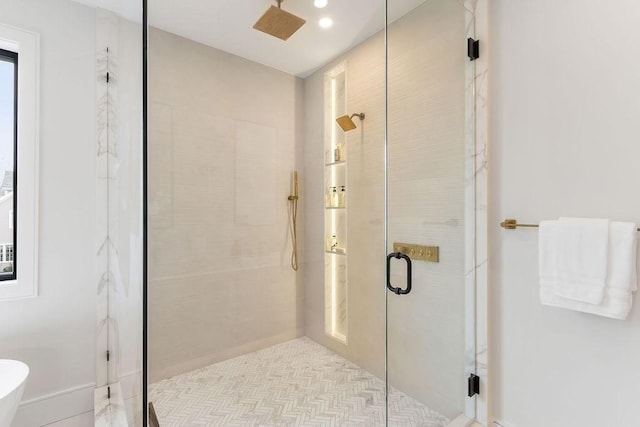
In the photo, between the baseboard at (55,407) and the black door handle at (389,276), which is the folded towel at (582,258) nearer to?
the black door handle at (389,276)

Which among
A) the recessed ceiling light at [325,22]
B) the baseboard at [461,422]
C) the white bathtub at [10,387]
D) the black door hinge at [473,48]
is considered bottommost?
the baseboard at [461,422]

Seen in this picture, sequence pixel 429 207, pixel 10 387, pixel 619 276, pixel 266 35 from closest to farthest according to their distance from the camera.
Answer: pixel 619 276
pixel 10 387
pixel 266 35
pixel 429 207

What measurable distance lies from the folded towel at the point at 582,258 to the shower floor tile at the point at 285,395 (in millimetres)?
988

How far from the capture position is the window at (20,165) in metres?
1.72

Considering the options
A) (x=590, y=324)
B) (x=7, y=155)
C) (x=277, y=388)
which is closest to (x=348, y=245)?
(x=277, y=388)

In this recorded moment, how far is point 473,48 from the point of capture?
169 centimetres

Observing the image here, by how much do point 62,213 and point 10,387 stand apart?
90cm

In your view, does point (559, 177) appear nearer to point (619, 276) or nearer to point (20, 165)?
point (619, 276)

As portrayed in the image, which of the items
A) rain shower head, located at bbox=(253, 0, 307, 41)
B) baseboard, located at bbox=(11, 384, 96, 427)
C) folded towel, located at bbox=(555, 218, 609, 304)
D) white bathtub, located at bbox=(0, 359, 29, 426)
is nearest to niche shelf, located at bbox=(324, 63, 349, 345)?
rain shower head, located at bbox=(253, 0, 307, 41)

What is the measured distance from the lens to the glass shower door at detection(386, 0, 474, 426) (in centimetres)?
173

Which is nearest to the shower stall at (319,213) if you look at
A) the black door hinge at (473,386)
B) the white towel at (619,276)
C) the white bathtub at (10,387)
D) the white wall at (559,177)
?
the black door hinge at (473,386)

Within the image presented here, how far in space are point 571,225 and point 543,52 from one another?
0.83m

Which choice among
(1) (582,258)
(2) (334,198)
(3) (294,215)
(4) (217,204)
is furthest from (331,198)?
(1) (582,258)

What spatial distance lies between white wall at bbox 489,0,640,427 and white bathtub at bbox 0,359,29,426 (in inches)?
89.0
